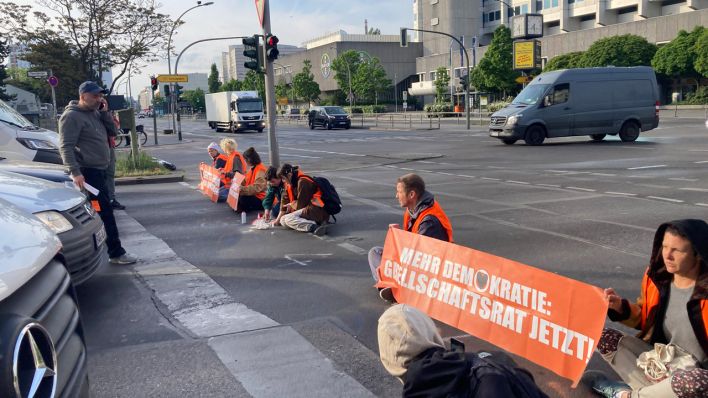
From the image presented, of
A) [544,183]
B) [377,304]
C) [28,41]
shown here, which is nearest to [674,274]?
[377,304]

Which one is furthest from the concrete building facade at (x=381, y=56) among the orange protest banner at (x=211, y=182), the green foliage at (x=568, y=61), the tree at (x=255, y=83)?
the orange protest banner at (x=211, y=182)

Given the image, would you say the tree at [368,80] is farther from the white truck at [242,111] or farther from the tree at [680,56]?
the tree at [680,56]

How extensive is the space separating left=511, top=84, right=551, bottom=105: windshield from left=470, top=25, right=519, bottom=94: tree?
3694cm

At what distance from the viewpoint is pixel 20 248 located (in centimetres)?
257

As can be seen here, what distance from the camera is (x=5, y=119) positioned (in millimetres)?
11672

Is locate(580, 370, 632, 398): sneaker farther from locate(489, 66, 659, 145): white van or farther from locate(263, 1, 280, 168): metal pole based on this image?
locate(489, 66, 659, 145): white van

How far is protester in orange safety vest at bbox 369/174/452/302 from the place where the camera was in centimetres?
520

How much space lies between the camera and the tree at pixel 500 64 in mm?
58250

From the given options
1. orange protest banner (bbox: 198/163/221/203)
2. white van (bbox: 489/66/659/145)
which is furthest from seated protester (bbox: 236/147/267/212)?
white van (bbox: 489/66/659/145)

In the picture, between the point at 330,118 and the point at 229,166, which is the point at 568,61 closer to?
the point at 330,118

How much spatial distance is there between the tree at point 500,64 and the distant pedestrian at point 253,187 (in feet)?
170

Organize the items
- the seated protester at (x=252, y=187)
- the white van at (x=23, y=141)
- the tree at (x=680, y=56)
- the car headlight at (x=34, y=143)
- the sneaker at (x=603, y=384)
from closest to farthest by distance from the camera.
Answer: the sneaker at (x=603, y=384) → the seated protester at (x=252, y=187) → the white van at (x=23, y=141) → the car headlight at (x=34, y=143) → the tree at (x=680, y=56)

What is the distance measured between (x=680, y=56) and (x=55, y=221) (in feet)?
170

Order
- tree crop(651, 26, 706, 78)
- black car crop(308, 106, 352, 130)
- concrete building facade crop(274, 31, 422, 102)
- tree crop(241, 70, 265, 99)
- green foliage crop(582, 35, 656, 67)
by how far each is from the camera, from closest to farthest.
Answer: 1. black car crop(308, 106, 352, 130)
2. tree crop(651, 26, 706, 78)
3. green foliage crop(582, 35, 656, 67)
4. tree crop(241, 70, 265, 99)
5. concrete building facade crop(274, 31, 422, 102)
